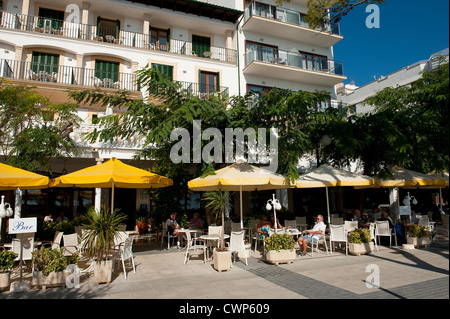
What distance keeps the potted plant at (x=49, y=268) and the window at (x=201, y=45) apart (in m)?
15.7

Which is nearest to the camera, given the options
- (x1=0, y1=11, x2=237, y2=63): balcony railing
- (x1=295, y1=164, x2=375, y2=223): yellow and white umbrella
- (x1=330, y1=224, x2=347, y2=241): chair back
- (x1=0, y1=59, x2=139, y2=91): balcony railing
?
(x1=330, y1=224, x2=347, y2=241): chair back

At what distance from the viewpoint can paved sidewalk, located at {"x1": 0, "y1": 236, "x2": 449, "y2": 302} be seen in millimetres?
5203

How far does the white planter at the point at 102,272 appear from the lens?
6.27 metres

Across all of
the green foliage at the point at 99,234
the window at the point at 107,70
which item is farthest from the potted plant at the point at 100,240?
the window at the point at 107,70

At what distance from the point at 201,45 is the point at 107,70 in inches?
249

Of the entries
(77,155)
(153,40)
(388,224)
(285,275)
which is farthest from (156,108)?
(153,40)

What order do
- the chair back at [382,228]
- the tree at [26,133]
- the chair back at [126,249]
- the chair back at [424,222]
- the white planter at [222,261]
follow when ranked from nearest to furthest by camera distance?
the chair back at [126,249] < the white planter at [222,261] < the chair back at [382,228] < the chair back at [424,222] < the tree at [26,133]

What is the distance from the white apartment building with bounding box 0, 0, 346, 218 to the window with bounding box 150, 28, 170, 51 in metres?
0.07

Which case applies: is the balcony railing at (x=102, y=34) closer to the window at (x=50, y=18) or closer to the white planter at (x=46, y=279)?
the window at (x=50, y=18)

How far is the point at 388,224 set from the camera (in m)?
9.83

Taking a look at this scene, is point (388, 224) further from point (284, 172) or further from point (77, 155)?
point (77, 155)

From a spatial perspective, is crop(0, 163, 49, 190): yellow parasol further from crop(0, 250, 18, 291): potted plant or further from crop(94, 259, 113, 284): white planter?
crop(94, 259, 113, 284): white planter
